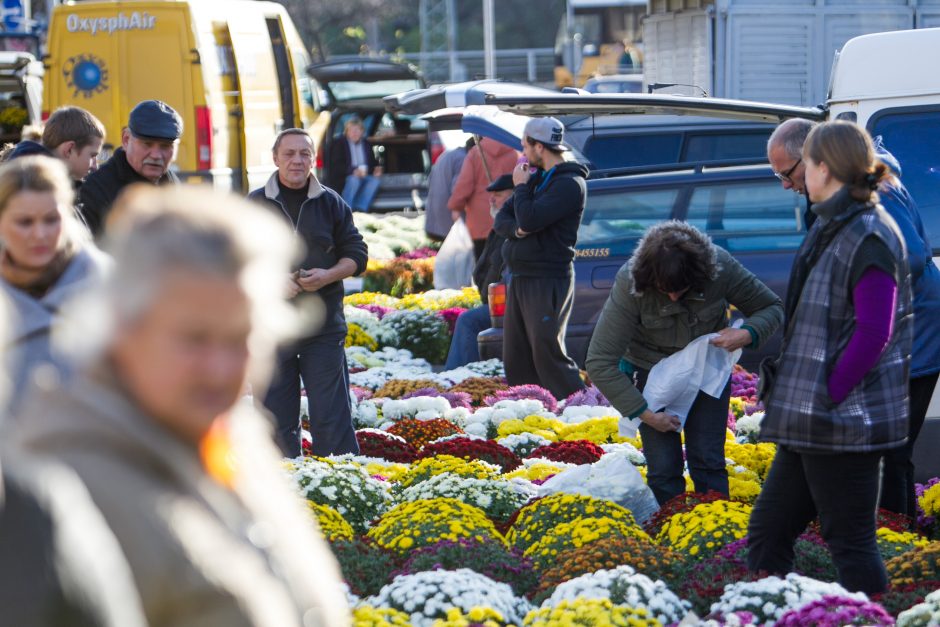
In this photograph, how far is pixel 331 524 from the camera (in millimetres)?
5578

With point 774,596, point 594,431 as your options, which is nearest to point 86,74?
point 594,431

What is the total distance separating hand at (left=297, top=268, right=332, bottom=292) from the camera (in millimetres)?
6793

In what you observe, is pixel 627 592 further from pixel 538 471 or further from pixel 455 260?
pixel 455 260

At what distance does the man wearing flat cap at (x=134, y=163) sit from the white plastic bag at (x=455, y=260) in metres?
6.33

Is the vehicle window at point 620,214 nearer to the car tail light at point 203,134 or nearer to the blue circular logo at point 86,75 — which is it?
the car tail light at point 203,134

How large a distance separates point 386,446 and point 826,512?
3.62 m

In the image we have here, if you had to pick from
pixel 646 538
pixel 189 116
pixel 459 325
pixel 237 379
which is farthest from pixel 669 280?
pixel 189 116

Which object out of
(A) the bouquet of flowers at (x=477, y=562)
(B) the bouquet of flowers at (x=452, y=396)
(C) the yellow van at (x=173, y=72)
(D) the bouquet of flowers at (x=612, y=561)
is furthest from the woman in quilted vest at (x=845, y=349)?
(C) the yellow van at (x=173, y=72)

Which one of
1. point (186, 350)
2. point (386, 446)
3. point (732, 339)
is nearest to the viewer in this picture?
point (186, 350)

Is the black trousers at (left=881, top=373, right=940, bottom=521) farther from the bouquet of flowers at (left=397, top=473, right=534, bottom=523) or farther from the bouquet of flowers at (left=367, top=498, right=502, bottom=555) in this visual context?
the bouquet of flowers at (left=367, top=498, right=502, bottom=555)

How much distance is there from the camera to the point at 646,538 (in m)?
5.45

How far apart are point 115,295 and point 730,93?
16.1 meters

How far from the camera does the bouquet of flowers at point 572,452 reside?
730cm

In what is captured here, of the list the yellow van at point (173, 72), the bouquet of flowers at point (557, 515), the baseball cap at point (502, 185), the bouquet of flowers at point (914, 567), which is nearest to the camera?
the bouquet of flowers at point (914, 567)
